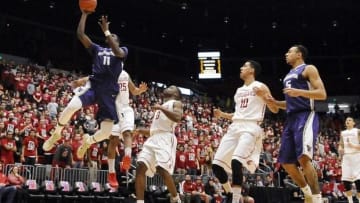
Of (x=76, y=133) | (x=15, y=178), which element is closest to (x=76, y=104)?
(x=15, y=178)

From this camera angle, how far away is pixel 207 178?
15.7 metres

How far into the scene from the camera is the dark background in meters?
24.5

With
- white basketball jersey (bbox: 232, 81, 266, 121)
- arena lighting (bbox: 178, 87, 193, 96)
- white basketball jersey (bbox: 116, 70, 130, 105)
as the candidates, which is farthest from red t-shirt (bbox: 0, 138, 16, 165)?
arena lighting (bbox: 178, 87, 193, 96)

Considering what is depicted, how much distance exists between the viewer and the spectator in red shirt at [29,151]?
41.5 ft

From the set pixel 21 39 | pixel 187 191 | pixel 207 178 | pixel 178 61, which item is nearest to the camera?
pixel 187 191

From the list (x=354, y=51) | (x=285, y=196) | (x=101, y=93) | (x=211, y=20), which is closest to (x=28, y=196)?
(x=101, y=93)

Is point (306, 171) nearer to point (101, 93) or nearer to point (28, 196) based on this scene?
point (101, 93)

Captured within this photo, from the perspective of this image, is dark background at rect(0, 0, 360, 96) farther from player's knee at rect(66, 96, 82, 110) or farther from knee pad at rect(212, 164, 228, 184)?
knee pad at rect(212, 164, 228, 184)

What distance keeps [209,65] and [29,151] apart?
57.0ft

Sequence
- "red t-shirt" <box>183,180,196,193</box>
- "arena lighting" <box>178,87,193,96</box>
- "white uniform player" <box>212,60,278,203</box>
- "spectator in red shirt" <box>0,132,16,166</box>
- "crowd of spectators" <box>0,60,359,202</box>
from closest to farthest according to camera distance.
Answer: "white uniform player" <box>212,60,278,203</box> → "spectator in red shirt" <box>0,132,16,166</box> → "crowd of spectators" <box>0,60,359,202</box> → "red t-shirt" <box>183,180,196,193</box> → "arena lighting" <box>178,87,193,96</box>

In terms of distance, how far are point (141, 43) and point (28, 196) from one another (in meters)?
20.2

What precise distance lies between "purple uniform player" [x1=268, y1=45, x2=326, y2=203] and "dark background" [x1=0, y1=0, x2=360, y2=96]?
696 inches

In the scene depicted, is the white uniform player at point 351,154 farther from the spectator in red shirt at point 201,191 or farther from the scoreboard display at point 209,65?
the scoreboard display at point 209,65

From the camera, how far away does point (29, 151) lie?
12.7 meters
